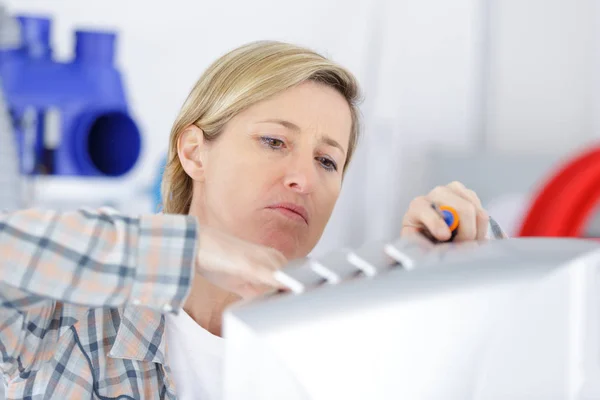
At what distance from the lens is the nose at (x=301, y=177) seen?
3.05 feet

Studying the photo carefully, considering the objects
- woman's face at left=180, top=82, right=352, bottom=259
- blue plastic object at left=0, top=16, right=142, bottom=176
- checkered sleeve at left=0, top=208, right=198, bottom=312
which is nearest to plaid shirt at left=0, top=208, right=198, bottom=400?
checkered sleeve at left=0, top=208, right=198, bottom=312

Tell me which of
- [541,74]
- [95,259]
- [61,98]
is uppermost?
[541,74]

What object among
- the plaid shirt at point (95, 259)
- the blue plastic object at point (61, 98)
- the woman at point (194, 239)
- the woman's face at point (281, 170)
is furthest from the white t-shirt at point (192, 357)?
the blue plastic object at point (61, 98)

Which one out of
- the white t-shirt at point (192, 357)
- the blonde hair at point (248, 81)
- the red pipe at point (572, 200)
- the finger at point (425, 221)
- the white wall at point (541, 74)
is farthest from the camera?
the white wall at point (541, 74)

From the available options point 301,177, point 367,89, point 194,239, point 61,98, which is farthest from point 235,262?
point 367,89

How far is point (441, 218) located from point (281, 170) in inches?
9.5

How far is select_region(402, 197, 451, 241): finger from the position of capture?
732mm

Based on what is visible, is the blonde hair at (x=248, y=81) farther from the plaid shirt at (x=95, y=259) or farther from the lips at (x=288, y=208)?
the plaid shirt at (x=95, y=259)

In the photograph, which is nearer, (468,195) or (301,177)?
(468,195)

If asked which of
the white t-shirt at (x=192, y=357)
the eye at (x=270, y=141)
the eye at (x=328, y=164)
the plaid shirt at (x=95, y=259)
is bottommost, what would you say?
the white t-shirt at (x=192, y=357)

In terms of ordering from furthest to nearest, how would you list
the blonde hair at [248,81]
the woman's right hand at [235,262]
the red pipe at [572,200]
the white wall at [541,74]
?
the white wall at [541,74], the red pipe at [572,200], the blonde hair at [248,81], the woman's right hand at [235,262]

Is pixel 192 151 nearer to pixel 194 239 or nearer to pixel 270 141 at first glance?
pixel 270 141

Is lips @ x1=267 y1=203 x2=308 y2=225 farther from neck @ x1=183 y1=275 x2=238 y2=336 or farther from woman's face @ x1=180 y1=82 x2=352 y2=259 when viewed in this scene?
neck @ x1=183 y1=275 x2=238 y2=336

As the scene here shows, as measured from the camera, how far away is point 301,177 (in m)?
0.93
